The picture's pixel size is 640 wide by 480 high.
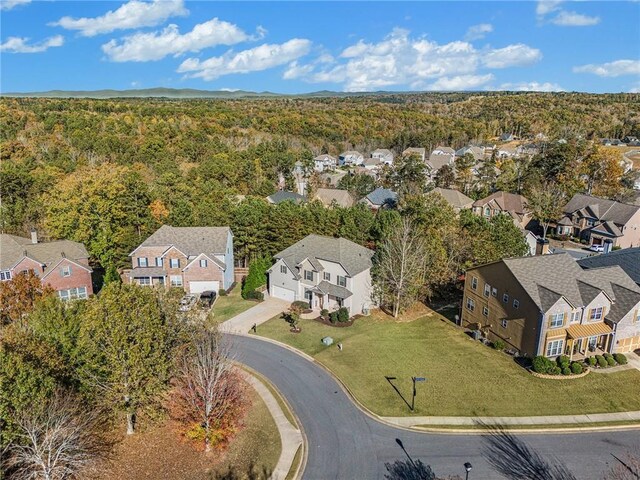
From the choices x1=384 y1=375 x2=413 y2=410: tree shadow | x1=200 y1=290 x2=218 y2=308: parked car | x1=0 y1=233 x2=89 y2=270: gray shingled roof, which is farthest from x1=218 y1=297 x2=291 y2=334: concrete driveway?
x1=0 y1=233 x2=89 y2=270: gray shingled roof

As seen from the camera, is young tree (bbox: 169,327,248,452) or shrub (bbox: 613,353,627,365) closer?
young tree (bbox: 169,327,248,452)

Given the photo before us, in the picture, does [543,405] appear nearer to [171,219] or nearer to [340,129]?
[171,219]

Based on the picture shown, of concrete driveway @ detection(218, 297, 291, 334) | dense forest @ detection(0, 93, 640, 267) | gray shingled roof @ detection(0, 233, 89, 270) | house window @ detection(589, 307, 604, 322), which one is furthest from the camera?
dense forest @ detection(0, 93, 640, 267)

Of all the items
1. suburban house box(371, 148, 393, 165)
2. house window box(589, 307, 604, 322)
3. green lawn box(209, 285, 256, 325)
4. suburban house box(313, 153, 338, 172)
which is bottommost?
green lawn box(209, 285, 256, 325)

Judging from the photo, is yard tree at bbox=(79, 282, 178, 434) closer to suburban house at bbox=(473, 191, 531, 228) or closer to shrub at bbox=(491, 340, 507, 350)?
shrub at bbox=(491, 340, 507, 350)

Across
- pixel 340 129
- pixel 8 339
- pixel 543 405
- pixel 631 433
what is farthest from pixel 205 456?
pixel 340 129

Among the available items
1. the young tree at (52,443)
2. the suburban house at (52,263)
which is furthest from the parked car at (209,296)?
the young tree at (52,443)

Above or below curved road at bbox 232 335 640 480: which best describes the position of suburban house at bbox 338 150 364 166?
above

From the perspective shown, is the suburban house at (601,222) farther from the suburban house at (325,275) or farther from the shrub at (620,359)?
the suburban house at (325,275)
